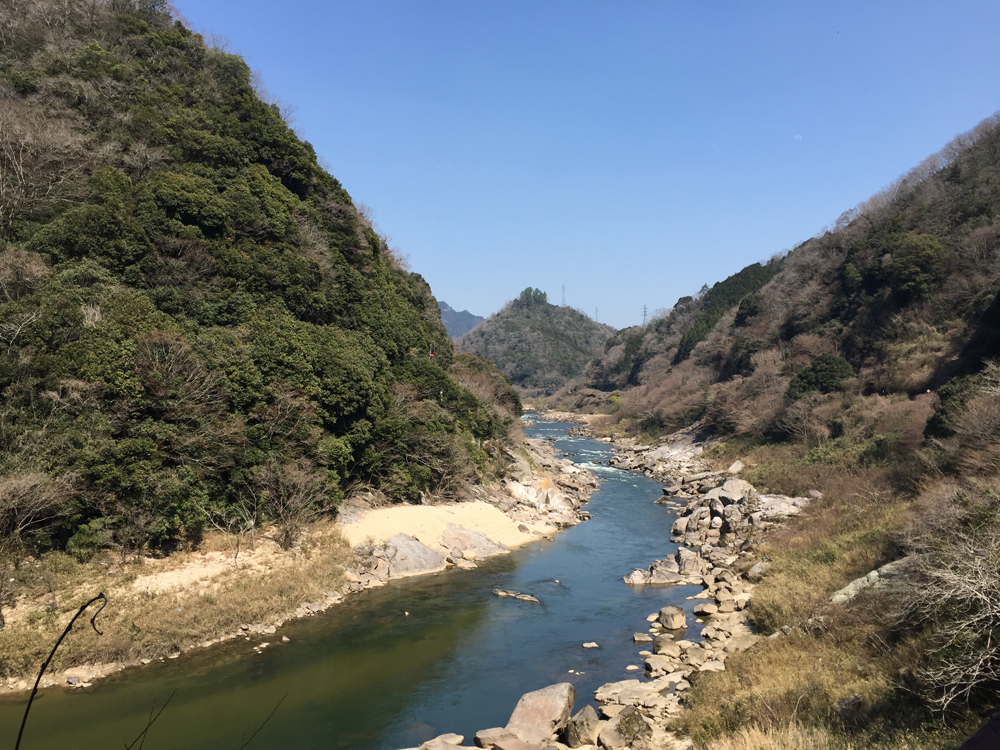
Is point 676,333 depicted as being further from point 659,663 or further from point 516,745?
point 516,745

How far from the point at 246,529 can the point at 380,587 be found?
4.84 m

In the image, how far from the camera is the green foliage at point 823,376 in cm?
3847

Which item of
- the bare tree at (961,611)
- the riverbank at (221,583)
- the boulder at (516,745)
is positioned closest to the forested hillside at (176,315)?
the riverbank at (221,583)

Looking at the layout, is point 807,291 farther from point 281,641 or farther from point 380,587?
point 281,641

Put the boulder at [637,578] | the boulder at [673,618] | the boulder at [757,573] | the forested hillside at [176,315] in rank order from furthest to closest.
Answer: the boulder at [637,578] → the boulder at [757,573] → the boulder at [673,618] → the forested hillside at [176,315]

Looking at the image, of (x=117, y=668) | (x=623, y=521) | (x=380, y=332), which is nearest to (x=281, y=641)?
(x=117, y=668)

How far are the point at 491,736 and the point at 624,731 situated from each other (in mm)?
2527

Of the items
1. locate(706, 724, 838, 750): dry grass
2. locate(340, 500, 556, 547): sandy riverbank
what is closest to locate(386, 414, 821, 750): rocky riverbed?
locate(706, 724, 838, 750): dry grass

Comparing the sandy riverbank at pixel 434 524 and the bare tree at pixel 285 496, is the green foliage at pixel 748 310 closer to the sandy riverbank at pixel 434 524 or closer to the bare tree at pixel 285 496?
the sandy riverbank at pixel 434 524

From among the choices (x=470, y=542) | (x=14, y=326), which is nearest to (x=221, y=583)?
(x=14, y=326)

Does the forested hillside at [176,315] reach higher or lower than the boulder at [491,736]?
higher

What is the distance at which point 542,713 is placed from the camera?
12570 mm

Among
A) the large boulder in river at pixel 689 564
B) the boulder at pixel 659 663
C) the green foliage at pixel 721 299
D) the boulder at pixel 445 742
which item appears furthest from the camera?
the green foliage at pixel 721 299

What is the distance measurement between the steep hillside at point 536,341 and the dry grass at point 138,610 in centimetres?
10897
